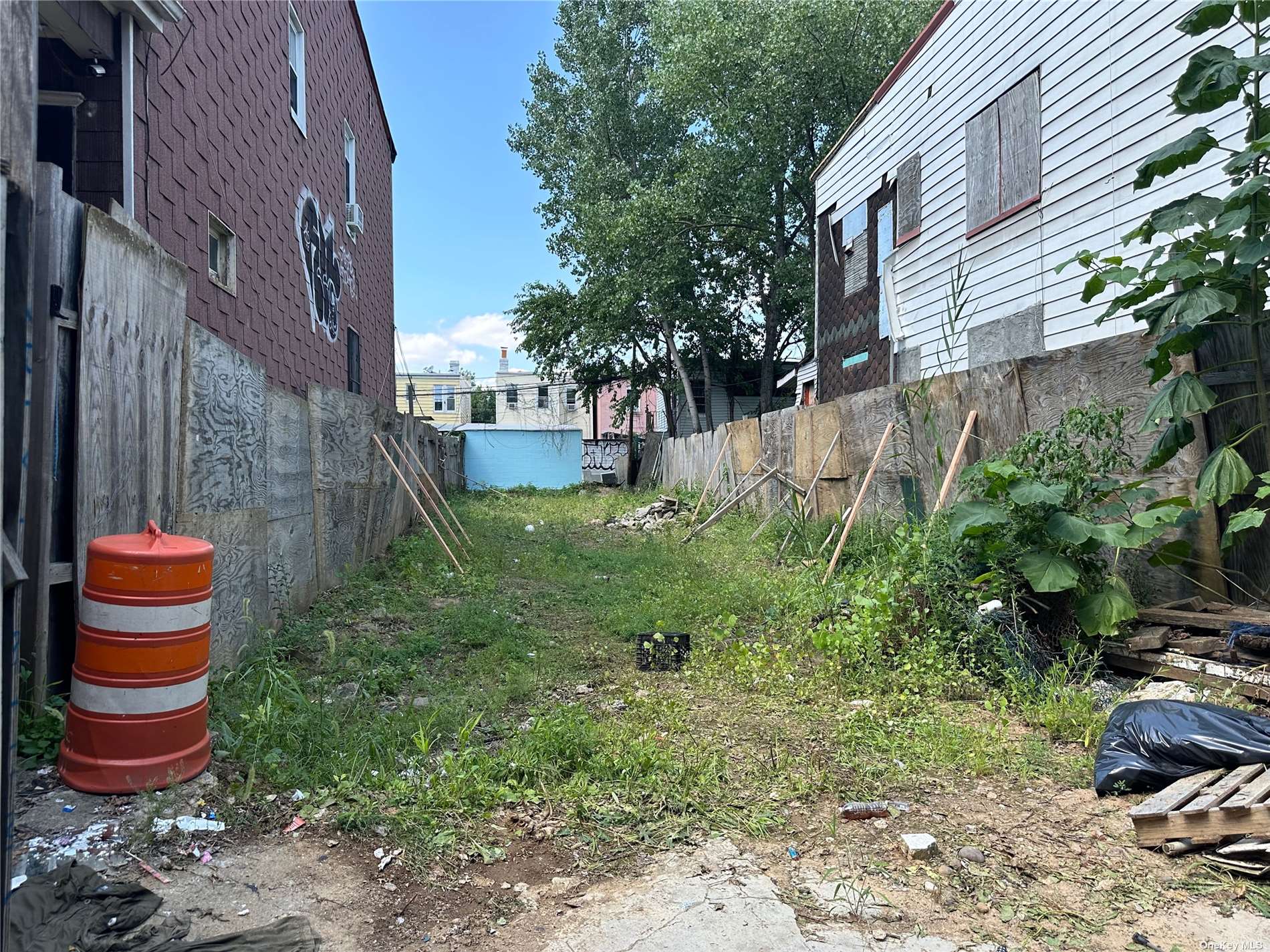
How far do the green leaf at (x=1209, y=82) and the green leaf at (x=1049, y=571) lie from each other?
2.10 m

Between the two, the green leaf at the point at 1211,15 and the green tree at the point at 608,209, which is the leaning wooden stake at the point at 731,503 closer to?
the green leaf at the point at 1211,15

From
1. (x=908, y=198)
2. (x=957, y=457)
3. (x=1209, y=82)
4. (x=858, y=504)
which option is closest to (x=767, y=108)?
(x=908, y=198)

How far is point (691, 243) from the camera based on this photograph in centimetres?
2341

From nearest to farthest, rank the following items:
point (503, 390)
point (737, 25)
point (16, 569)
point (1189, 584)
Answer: point (16, 569) < point (1189, 584) < point (737, 25) < point (503, 390)

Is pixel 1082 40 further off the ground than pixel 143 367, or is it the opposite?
pixel 1082 40

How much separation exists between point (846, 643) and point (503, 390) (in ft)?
149

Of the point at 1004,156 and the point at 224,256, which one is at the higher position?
the point at 1004,156

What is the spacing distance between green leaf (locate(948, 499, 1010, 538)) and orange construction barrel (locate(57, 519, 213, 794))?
13.7 feet

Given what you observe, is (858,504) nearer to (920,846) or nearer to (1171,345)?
(1171,345)

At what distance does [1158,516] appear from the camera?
160 inches

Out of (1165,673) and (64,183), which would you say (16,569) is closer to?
(64,183)

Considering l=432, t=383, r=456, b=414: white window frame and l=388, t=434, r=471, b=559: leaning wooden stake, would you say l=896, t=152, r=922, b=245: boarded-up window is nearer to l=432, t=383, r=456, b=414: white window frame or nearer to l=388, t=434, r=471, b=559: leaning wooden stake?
l=388, t=434, r=471, b=559: leaning wooden stake

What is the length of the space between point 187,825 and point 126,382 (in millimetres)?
2089

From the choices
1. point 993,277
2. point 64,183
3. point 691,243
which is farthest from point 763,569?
point 691,243
